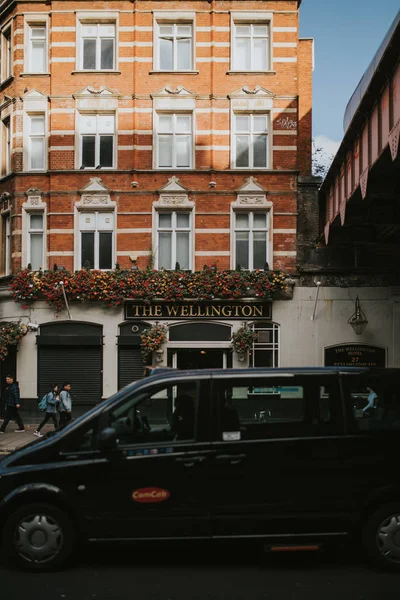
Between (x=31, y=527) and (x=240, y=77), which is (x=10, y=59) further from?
(x=31, y=527)

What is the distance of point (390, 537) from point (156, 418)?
8.24 feet

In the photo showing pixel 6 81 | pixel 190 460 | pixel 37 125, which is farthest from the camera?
pixel 6 81

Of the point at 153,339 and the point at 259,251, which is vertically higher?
the point at 259,251

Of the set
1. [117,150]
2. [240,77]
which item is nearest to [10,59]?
[117,150]

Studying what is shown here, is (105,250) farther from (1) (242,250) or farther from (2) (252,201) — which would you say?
(2) (252,201)

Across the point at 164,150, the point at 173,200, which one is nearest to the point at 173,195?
the point at 173,200

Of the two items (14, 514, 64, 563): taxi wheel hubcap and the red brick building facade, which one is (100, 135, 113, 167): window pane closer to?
the red brick building facade

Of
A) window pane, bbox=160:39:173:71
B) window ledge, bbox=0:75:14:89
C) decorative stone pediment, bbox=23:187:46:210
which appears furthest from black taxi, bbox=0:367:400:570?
window ledge, bbox=0:75:14:89

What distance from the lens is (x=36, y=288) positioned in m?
22.5

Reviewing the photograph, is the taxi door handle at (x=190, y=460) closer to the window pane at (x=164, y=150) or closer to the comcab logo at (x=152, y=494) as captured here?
the comcab logo at (x=152, y=494)

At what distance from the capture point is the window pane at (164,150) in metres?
23.5

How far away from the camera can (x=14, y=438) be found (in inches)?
740

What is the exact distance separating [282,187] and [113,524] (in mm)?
18181

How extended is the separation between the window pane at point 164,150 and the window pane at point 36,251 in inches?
193
